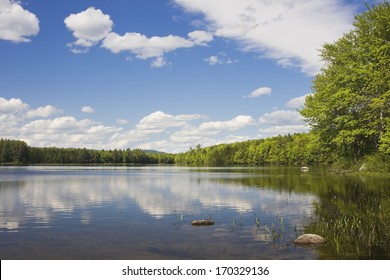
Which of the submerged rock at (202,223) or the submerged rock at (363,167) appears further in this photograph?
the submerged rock at (363,167)

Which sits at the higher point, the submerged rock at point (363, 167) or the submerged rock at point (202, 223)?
the submerged rock at point (363, 167)

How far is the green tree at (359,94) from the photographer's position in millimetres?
48116

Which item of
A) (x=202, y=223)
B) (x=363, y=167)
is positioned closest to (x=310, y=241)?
(x=202, y=223)

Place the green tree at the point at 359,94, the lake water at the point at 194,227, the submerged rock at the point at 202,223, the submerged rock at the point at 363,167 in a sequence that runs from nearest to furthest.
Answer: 1. the lake water at the point at 194,227
2. the submerged rock at the point at 202,223
3. the green tree at the point at 359,94
4. the submerged rock at the point at 363,167

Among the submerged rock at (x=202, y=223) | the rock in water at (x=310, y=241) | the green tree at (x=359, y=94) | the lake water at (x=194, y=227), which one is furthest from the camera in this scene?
the green tree at (x=359, y=94)

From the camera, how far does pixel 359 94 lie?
53.2 meters

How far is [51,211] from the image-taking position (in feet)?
94.9

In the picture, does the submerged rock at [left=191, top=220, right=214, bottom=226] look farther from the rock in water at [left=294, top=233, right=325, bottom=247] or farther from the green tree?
the green tree

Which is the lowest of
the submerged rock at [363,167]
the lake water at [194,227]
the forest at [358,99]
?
the lake water at [194,227]

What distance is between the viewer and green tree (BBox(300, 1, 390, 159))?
4812 centimetres

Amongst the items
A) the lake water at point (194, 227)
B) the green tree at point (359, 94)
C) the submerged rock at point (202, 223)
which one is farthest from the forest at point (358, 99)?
the submerged rock at point (202, 223)

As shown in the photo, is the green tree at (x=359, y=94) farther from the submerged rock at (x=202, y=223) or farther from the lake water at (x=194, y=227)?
the submerged rock at (x=202, y=223)
